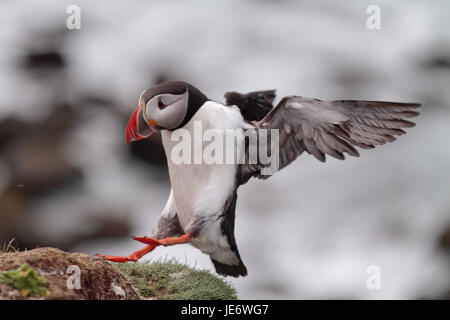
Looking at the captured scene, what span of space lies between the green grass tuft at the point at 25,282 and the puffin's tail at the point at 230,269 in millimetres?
1159

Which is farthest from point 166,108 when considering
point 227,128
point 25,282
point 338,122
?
point 25,282

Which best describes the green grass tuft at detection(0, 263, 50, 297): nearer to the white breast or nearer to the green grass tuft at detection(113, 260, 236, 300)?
the green grass tuft at detection(113, 260, 236, 300)

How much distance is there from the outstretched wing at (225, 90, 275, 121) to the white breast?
30 centimetres

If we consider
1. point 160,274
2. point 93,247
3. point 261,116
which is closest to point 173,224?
point 160,274

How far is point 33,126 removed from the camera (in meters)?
5.11

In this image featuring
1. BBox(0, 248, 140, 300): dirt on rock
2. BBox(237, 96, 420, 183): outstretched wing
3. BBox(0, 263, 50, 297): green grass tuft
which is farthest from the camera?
BBox(237, 96, 420, 183): outstretched wing

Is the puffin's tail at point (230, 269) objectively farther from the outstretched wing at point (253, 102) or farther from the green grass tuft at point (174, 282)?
the outstretched wing at point (253, 102)

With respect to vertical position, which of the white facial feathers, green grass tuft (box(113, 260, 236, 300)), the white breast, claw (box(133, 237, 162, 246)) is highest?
the white facial feathers

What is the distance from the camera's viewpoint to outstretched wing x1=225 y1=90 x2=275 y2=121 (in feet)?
10.6

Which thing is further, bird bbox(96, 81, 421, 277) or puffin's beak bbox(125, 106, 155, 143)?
puffin's beak bbox(125, 106, 155, 143)

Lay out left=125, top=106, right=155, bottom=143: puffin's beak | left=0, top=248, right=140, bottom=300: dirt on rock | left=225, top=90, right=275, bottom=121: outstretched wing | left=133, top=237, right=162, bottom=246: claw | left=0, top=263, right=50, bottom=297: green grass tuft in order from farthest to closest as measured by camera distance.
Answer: left=225, top=90, right=275, bottom=121: outstretched wing
left=125, top=106, right=155, bottom=143: puffin's beak
left=133, top=237, right=162, bottom=246: claw
left=0, top=248, right=140, bottom=300: dirt on rock
left=0, top=263, right=50, bottom=297: green grass tuft

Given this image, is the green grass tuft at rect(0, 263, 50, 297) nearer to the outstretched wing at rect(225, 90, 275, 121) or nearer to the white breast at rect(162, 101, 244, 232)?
the white breast at rect(162, 101, 244, 232)

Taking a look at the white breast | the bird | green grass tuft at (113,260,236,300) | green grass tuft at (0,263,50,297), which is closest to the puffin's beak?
the bird

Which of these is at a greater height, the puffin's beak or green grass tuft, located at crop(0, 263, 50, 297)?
the puffin's beak
